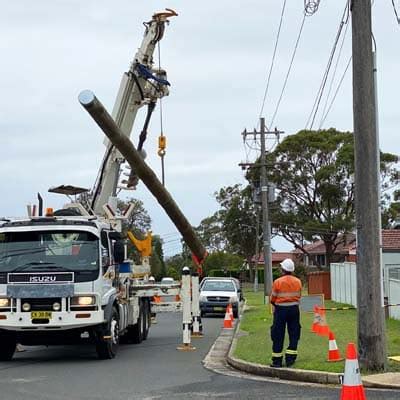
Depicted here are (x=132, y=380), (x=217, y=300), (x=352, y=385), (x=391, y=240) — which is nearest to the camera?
(x=352, y=385)

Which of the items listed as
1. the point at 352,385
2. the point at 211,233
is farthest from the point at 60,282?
the point at 211,233

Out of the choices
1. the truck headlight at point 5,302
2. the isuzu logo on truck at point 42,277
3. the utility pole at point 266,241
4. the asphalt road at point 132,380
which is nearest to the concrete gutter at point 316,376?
the asphalt road at point 132,380

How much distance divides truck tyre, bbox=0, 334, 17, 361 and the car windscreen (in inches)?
675

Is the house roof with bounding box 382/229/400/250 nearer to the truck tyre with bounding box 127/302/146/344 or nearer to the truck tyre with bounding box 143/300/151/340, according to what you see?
the truck tyre with bounding box 143/300/151/340

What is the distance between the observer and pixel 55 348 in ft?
58.2

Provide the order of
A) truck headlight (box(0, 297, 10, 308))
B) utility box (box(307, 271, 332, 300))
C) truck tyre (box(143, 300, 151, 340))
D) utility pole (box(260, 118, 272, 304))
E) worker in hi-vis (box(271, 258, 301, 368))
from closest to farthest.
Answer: worker in hi-vis (box(271, 258, 301, 368)), truck headlight (box(0, 297, 10, 308)), truck tyre (box(143, 300, 151, 340)), utility pole (box(260, 118, 272, 304)), utility box (box(307, 271, 332, 300))

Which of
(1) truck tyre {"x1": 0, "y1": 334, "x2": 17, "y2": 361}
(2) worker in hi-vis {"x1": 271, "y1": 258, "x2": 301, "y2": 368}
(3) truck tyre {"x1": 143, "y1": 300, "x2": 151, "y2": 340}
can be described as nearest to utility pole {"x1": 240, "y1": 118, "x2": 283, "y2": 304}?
(3) truck tyre {"x1": 143, "y1": 300, "x2": 151, "y2": 340}

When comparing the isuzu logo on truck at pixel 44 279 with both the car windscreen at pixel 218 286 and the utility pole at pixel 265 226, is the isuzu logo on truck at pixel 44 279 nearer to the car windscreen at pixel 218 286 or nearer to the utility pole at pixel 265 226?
the car windscreen at pixel 218 286

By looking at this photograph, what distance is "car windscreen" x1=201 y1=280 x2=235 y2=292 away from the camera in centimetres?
3183

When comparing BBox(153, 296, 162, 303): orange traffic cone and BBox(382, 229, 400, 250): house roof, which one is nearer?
BBox(153, 296, 162, 303): orange traffic cone

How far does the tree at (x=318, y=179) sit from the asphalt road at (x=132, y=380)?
133 feet

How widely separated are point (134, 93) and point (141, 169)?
12.3 ft

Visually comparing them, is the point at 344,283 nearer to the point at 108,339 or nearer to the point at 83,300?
the point at 108,339

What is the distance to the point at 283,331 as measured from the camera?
1234 centimetres
